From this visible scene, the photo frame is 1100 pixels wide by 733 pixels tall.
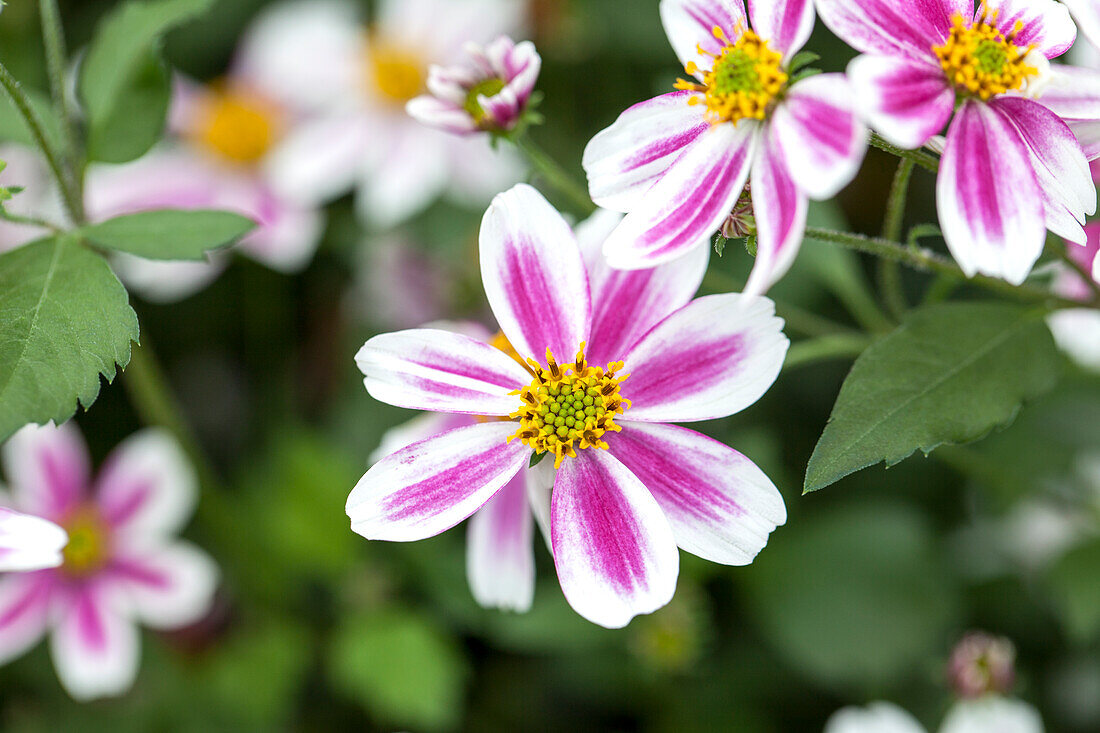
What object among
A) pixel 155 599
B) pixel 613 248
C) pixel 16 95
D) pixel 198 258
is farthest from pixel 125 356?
pixel 155 599

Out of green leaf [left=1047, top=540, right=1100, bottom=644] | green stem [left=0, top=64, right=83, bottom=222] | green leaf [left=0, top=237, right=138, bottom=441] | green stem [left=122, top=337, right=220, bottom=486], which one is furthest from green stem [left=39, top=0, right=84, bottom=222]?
green leaf [left=1047, top=540, right=1100, bottom=644]

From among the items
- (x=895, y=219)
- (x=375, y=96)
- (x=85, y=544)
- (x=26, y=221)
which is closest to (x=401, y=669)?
(x=85, y=544)

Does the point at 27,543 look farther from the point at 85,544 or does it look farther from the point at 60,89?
the point at 85,544

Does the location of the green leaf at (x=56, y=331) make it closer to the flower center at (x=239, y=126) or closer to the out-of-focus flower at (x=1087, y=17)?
the out-of-focus flower at (x=1087, y=17)

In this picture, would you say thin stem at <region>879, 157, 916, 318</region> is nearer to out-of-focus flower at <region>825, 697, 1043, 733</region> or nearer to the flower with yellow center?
out-of-focus flower at <region>825, 697, 1043, 733</region>

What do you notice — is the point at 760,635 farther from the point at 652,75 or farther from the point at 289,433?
the point at 652,75

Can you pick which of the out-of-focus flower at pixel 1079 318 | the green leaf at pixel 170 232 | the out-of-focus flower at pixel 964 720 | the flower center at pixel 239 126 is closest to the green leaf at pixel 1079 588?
the out-of-focus flower at pixel 964 720
